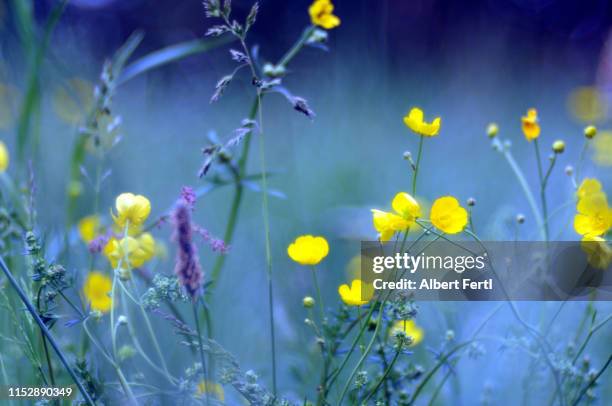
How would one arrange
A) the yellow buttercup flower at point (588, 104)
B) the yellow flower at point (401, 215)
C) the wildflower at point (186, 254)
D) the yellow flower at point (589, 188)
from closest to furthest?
the wildflower at point (186, 254) → the yellow flower at point (401, 215) → the yellow flower at point (589, 188) → the yellow buttercup flower at point (588, 104)

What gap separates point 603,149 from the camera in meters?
1.73

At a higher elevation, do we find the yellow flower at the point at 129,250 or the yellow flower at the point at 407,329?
the yellow flower at the point at 129,250

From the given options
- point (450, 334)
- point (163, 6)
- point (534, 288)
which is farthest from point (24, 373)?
point (163, 6)

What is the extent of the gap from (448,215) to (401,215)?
0.05m

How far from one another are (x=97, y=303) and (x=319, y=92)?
160 cm

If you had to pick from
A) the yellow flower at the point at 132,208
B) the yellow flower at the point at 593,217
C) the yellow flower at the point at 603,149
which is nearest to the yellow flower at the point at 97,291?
the yellow flower at the point at 132,208

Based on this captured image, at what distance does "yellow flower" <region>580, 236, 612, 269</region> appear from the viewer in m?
0.74

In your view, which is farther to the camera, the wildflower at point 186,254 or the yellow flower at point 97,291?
the yellow flower at point 97,291

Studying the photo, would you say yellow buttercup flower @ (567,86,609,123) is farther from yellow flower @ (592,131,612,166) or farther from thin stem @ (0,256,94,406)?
thin stem @ (0,256,94,406)

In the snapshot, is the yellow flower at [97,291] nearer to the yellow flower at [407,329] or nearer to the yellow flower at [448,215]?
the yellow flower at [407,329]

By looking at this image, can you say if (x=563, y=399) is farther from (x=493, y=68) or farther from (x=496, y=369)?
(x=493, y=68)

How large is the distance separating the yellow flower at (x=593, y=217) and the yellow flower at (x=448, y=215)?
0.15m

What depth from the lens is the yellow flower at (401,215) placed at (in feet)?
2.04

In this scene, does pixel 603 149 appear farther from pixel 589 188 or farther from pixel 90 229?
pixel 90 229
